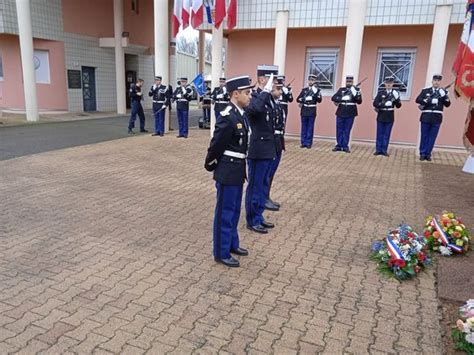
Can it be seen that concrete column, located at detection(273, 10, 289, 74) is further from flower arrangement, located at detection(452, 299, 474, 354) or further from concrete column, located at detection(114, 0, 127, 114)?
concrete column, located at detection(114, 0, 127, 114)

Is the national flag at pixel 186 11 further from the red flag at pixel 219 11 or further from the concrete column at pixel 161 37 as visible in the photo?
the red flag at pixel 219 11

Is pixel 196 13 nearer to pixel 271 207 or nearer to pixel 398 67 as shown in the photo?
pixel 398 67

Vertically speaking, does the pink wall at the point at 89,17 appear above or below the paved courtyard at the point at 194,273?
above

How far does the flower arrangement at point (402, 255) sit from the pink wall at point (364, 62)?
8.26m

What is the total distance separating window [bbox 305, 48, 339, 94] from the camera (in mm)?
11961

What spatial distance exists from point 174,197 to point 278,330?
3441mm

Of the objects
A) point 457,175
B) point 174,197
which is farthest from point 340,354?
point 457,175

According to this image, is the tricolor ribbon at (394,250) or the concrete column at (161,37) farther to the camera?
the concrete column at (161,37)

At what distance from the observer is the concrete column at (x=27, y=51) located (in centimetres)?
1420

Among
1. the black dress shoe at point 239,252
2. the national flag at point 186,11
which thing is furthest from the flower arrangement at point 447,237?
the national flag at point 186,11

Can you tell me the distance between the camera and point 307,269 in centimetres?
380

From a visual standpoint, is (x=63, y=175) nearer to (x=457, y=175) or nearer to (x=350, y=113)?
(x=350, y=113)

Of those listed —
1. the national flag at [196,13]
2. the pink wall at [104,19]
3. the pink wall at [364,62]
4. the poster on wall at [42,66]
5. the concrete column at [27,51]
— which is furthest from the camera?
→ the pink wall at [104,19]

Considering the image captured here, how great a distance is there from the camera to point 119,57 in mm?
19266
